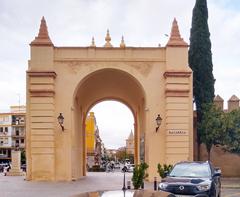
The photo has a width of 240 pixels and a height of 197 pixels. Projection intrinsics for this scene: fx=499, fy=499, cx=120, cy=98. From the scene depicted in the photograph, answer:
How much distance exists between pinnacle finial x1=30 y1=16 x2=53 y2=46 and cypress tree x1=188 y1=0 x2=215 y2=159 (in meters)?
10.4

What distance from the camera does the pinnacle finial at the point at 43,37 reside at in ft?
93.5

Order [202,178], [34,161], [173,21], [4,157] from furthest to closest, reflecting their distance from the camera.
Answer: [4,157]
[173,21]
[34,161]
[202,178]

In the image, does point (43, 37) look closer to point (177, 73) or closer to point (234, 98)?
point (177, 73)

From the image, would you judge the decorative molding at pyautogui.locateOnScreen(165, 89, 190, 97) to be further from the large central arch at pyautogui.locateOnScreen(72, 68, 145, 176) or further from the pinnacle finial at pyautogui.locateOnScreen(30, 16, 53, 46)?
the pinnacle finial at pyautogui.locateOnScreen(30, 16, 53, 46)

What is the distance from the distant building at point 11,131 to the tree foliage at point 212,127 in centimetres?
8307

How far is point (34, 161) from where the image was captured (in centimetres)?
2783

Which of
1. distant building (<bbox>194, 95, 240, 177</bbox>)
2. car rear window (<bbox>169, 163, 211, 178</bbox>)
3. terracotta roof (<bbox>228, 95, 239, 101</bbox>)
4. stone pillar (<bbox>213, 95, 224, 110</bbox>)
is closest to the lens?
car rear window (<bbox>169, 163, 211, 178</bbox>)

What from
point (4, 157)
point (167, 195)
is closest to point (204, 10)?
point (167, 195)

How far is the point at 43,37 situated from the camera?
2877 cm

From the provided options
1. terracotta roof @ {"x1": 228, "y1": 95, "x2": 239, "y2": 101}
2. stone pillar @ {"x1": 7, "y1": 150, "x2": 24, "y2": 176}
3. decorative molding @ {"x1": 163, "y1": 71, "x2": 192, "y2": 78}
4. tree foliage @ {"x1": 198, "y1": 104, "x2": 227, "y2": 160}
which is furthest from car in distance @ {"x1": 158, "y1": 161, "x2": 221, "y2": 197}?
stone pillar @ {"x1": 7, "y1": 150, "x2": 24, "y2": 176}

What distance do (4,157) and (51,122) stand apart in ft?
275

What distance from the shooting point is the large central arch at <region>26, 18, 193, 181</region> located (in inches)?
1108

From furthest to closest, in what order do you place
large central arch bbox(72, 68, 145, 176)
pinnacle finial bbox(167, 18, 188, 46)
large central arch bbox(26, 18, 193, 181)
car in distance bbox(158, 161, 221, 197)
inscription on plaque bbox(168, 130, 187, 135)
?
large central arch bbox(72, 68, 145, 176), pinnacle finial bbox(167, 18, 188, 46), inscription on plaque bbox(168, 130, 187, 135), large central arch bbox(26, 18, 193, 181), car in distance bbox(158, 161, 221, 197)

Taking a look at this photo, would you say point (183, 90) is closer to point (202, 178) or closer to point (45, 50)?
point (45, 50)
